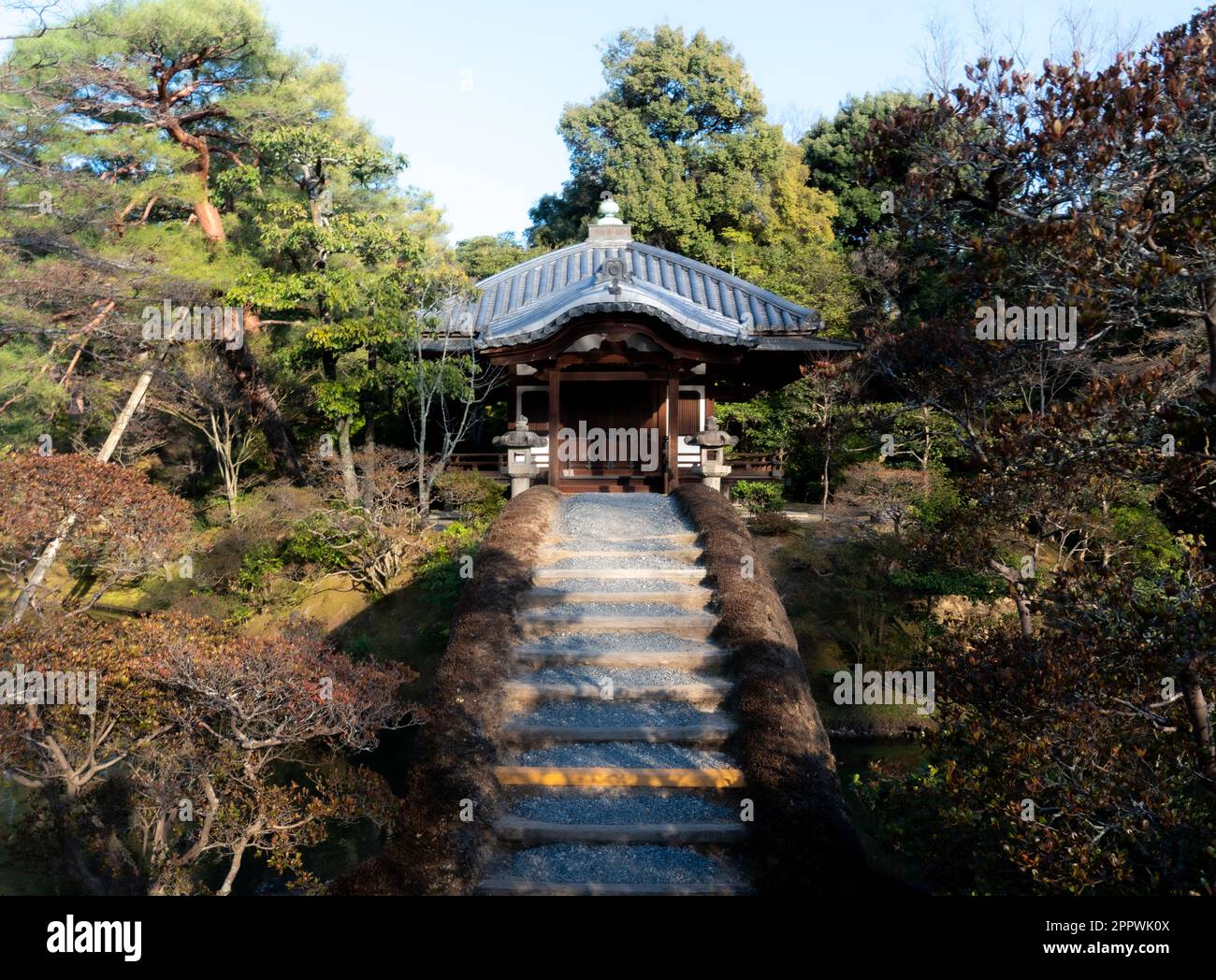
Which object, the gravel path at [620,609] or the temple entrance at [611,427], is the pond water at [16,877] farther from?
the temple entrance at [611,427]

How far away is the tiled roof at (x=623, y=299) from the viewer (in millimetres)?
12523

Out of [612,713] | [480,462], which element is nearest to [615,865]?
[612,713]

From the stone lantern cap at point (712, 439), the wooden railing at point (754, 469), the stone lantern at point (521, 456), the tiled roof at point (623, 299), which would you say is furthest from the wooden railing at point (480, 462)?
the wooden railing at point (754, 469)

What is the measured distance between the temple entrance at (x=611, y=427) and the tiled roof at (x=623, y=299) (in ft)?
4.86

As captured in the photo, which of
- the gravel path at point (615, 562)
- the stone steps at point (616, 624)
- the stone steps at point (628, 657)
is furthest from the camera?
the gravel path at point (615, 562)

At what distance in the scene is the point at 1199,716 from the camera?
13.0 ft

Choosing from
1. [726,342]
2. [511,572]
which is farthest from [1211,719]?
[726,342]

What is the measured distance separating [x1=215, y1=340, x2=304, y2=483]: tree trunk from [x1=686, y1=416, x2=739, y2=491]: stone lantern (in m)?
8.25

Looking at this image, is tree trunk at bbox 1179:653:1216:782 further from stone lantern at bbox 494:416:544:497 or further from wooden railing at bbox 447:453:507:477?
wooden railing at bbox 447:453:507:477

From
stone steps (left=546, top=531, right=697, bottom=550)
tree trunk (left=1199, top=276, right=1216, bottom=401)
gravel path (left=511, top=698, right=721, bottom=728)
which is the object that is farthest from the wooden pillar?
tree trunk (left=1199, top=276, right=1216, bottom=401)

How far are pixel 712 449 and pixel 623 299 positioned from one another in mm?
2831
